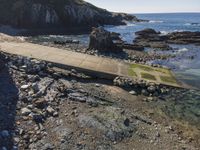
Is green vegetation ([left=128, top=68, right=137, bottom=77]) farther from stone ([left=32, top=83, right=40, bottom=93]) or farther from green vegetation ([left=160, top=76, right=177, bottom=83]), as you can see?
stone ([left=32, top=83, right=40, bottom=93])

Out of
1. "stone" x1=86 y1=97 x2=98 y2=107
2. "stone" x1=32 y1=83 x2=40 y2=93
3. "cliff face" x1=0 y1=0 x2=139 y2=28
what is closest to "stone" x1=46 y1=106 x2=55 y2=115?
"stone" x1=32 y1=83 x2=40 y2=93

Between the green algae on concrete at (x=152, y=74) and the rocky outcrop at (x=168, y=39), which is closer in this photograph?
the green algae on concrete at (x=152, y=74)

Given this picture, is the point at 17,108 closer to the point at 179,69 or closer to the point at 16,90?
the point at 16,90

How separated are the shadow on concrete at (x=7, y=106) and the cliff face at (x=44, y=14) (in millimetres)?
57191

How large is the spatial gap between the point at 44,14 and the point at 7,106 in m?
65.2

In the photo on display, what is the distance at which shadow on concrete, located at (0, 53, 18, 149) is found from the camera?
1380cm

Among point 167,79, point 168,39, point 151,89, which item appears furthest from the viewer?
point 168,39

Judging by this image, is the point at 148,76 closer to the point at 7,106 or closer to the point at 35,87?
the point at 35,87

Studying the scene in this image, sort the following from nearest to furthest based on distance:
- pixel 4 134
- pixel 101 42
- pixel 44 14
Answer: pixel 4 134, pixel 101 42, pixel 44 14

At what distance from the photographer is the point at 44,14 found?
79125mm

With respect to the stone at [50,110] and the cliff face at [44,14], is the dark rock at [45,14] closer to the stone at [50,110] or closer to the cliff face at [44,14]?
the cliff face at [44,14]

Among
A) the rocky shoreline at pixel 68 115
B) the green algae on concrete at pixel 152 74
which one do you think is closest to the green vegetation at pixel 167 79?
the green algae on concrete at pixel 152 74

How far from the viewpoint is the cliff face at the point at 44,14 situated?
76312mm

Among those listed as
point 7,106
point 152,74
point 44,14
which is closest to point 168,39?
point 44,14
